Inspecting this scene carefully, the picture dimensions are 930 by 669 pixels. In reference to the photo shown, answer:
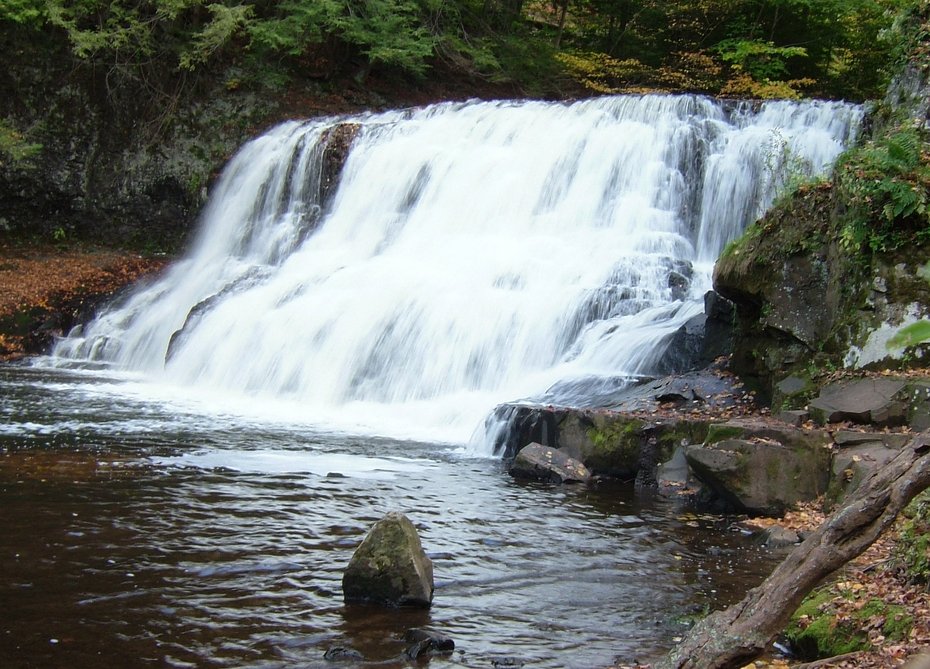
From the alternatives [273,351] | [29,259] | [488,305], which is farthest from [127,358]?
[488,305]

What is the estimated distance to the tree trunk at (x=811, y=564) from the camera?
139 inches

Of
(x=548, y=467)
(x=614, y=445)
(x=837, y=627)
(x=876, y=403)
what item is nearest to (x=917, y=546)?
(x=837, y=627)

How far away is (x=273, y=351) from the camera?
1465 cm

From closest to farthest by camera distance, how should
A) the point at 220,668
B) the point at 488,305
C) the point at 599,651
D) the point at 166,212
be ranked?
the point at 220,668, the point at 599,651, the point at 488,305, the point at 166,212

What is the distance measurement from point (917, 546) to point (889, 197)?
4.94 m

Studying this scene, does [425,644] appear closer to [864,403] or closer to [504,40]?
[864,403]

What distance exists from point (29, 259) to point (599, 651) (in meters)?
18.7

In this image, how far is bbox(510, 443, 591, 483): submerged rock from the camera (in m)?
9.38

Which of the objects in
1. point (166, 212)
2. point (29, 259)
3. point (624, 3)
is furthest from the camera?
point (624, 3)

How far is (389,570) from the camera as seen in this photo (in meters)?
5.70

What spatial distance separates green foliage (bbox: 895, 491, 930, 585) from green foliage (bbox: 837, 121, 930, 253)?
4346 mm

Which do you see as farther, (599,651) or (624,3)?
(624,3)

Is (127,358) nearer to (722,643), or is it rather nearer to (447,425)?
(447,425)

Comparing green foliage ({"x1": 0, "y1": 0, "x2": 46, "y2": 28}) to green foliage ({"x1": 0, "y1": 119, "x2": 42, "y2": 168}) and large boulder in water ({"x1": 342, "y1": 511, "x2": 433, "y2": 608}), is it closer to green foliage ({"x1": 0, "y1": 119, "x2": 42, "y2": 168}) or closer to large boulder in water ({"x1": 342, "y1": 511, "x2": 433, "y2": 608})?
green foliage ({"x1": 0, "y1": 119, "x2": 42, "y2": 168})
